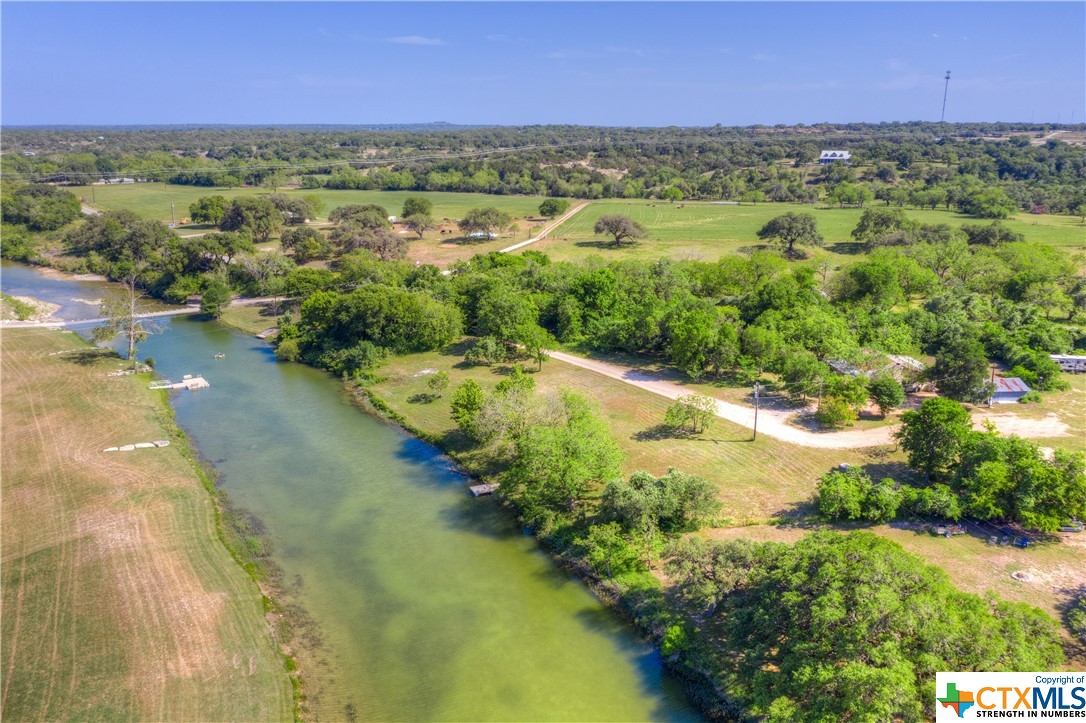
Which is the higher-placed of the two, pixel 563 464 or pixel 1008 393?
pixel 1008 393

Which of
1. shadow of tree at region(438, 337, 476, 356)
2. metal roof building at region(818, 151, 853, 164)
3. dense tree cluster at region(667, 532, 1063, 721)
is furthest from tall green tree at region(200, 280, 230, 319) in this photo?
metal roof building at region(818, 151, 853, 164)

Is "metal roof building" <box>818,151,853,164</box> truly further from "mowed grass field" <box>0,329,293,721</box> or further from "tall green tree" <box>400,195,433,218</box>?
"mowed grass field" <box>0,329,293,721</box>

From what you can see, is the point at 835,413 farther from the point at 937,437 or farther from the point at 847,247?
the point at 847,247

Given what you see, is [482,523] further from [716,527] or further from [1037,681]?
[1037,681]

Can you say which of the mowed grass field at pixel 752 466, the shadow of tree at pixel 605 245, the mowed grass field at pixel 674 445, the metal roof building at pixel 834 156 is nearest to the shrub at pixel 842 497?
the mowed grass field at pixel 752 466

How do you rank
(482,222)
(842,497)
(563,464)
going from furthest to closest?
(482,222) → (563,464) → (842,497)

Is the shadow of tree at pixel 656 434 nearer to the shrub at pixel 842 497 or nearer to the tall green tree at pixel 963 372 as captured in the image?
the shrub at pixel 842 497

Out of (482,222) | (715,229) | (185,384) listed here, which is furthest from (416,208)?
(185,384)
